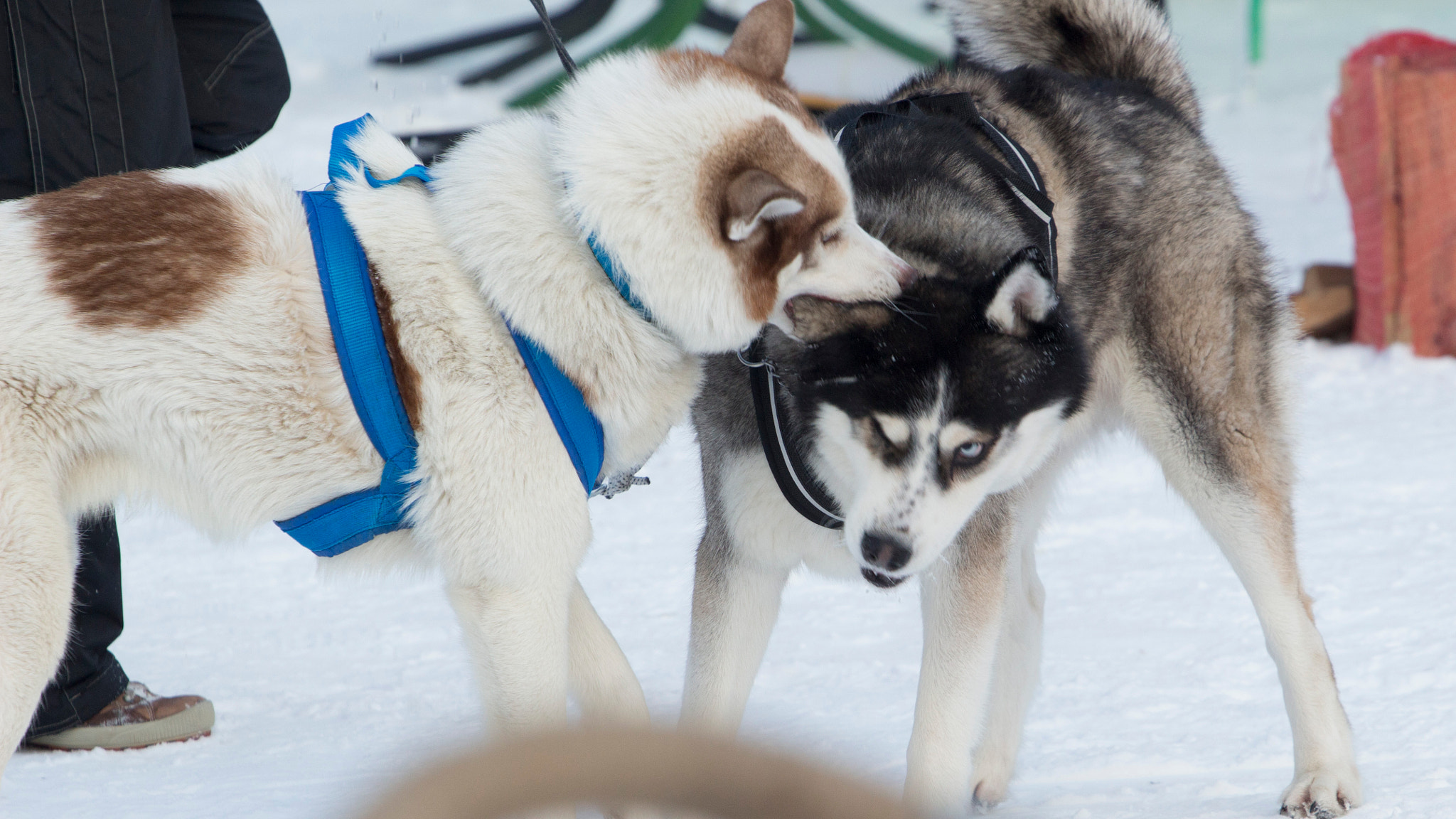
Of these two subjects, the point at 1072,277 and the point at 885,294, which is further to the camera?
the point at 1072,277

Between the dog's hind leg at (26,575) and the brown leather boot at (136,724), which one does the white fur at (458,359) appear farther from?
the brown leather boot at (136,724)

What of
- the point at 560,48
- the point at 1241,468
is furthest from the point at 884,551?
the point at 560,48

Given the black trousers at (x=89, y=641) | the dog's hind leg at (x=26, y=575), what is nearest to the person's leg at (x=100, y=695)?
the black trousers at (x=89, y=641)

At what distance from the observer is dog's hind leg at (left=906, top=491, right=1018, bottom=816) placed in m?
2.45

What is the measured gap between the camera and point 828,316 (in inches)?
89.6

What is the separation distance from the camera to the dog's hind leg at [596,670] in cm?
234

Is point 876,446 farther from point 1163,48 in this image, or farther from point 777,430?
point 1163,48

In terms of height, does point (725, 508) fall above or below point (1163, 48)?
below

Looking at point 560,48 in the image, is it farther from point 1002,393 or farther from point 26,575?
point 26,575

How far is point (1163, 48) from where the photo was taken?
3080 millimetres

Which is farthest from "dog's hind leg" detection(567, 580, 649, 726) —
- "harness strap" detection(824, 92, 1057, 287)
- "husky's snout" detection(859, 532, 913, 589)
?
"harness strap" detection(824, 92, 1057, 287)

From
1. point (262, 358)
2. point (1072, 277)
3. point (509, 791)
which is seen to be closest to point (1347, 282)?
point (1072, 277)

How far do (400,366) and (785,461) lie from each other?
0.74m

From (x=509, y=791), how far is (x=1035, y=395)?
177cm
